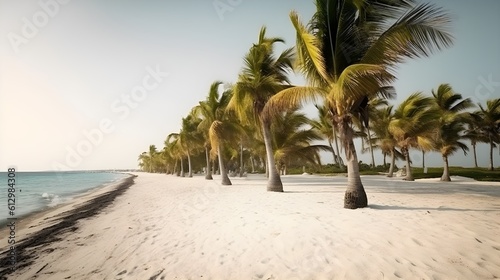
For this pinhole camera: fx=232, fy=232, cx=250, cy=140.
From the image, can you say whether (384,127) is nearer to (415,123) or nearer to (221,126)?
(415,123)

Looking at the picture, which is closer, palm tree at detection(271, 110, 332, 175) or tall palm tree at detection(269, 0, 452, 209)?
tall palm tree at detection(269, 0, 452, 209)

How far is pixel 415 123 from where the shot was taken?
1808cm

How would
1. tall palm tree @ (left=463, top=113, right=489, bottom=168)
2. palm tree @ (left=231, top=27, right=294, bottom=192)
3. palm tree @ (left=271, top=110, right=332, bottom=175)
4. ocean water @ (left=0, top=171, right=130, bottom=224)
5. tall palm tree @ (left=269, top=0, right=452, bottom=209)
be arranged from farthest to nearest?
tall palm tree @ (left=463, top=113, right=489, bottom=168) < palm tree @ (left=271, top=110, right=332, bottom=175) < ocean water @ (left=0, top=171, right=130, bottom=224) < palm tree @ (left=231, top=27, right=294, bottom=192) < tall palm tree @ (left=269, top=0, right=452, bottom=209)

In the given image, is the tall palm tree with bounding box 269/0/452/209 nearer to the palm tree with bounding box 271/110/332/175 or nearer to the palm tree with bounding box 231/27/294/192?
the palm tree with bounding box 231/27/294/192

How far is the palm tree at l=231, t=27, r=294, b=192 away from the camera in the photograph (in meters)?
12.3

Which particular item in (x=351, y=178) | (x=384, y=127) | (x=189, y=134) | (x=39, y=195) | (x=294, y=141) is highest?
(x=189, y=134)

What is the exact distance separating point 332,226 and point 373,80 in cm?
437

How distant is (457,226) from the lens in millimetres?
4906

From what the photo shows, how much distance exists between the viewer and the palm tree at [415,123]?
18.0 meters

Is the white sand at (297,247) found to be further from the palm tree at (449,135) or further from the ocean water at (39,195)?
the palm tree at (449,135)

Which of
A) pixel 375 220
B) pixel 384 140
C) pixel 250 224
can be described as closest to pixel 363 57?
pixel 375 220

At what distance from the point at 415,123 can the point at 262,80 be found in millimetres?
13615

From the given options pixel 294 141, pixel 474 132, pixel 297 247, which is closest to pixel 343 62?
pixel 297 247

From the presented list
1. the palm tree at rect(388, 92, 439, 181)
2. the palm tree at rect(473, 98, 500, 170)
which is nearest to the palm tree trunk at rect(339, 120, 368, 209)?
the palm tree at rect(388, 92, 439, 181)
